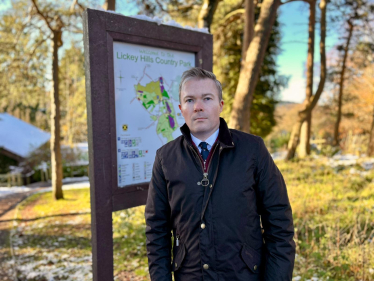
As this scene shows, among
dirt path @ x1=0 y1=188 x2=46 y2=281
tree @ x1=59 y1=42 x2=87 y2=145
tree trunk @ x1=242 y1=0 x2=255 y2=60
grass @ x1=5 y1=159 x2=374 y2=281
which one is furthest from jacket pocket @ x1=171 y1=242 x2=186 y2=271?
tree @ x1=59 y1=42 x2=87 y2=145

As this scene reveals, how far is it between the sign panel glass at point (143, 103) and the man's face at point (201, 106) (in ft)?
2.82

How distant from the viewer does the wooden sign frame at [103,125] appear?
87.4 inches

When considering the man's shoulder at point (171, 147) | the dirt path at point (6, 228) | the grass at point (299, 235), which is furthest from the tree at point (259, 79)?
the man's shoulder at point (171, 147)

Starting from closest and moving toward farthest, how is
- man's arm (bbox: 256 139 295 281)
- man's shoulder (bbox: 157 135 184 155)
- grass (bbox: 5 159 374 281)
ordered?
man's arm (bbox: 256 139 295 281), man's shoulder (bbox: 157 135 184 155), grass (bbox: 5 159 374 281)

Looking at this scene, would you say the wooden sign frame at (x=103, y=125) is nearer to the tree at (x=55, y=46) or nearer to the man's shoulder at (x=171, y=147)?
the man's shoulder at (x=171, y=147)

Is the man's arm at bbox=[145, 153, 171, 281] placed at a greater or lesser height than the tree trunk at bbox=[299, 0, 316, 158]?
lesser

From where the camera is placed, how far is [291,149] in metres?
13.0

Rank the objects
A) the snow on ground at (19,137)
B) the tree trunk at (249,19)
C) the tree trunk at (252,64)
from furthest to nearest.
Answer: the snow on ground at (19,137) → the tree trunk at (249,19) → the tree trunk at (252,64)

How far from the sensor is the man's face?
68.1 inches

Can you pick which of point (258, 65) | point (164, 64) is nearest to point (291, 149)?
point (258, 65)

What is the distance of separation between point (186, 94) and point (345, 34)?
19.9 m

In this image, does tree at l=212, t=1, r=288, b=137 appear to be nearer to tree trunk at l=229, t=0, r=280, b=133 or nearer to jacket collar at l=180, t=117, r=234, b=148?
tree trunk at l=229, t=0, r=280, b=133

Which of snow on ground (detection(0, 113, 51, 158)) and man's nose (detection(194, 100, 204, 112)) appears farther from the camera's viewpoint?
snow on ground (detection(0, 113, 51, 158))

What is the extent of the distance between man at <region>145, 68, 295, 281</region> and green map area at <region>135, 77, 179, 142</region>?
2.99ft
